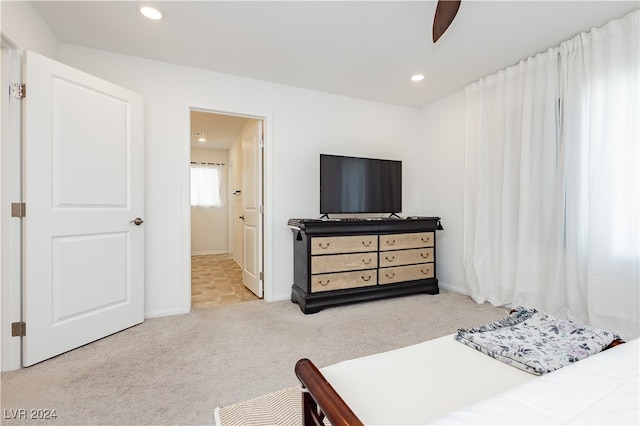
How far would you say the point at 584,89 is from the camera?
2.44 m

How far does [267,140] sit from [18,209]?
6.89ft

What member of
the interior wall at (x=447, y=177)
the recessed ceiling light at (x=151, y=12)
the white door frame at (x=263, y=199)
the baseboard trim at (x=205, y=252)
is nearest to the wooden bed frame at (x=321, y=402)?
the white door frame at (x=263, y=199)

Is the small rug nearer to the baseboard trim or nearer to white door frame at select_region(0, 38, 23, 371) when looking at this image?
white door frame at select_region(0, 38, 23, 371)

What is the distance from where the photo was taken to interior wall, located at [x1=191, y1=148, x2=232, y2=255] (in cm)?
679

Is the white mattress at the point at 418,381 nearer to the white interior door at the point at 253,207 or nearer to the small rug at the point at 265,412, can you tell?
the small rug at the point at 265,412

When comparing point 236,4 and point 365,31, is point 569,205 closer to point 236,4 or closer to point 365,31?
point 365,31

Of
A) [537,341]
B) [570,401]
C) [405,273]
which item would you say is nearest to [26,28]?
[570,401]

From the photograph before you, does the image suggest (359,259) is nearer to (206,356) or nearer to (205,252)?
(206,356)

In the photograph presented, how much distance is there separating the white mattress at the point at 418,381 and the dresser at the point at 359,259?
1.82 meters

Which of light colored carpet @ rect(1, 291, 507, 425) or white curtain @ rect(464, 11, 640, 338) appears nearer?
light colored carpet @ rect(1, 291, 507, 425)

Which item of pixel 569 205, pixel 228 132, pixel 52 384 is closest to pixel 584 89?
pixel 569 205

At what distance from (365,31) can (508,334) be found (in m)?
2.31

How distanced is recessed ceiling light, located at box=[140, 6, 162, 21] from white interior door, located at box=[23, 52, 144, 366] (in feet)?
2.13

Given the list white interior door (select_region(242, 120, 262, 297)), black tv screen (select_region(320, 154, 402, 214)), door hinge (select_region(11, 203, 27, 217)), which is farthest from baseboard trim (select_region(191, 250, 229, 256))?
door hinge (select_region(11, 203, 27, 217))
